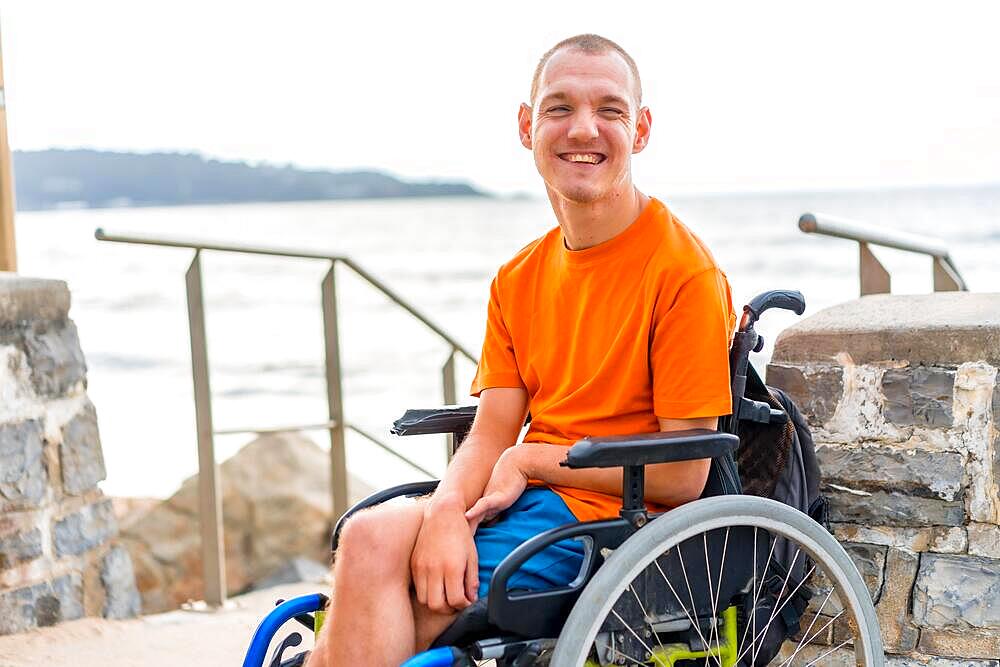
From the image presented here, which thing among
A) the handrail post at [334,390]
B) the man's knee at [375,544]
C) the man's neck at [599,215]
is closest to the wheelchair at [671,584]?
the man's knee at [375,544]

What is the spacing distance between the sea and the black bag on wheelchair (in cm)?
37

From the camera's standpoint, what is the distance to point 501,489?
5.48 ft

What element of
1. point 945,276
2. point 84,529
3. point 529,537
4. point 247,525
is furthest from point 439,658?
point 247,525

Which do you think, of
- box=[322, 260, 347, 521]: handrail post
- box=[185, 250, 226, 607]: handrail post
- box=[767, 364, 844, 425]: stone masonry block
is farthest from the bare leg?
box=[322, 260, 347, 521]: handrail post

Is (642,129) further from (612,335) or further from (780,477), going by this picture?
(780,477)

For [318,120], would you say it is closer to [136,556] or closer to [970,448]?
[136,556]

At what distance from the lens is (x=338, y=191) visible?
95.8ft

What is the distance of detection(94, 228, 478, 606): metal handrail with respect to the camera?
294 centimetres

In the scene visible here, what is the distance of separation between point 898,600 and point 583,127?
1124mm

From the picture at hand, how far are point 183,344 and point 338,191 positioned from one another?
1703 centimetres

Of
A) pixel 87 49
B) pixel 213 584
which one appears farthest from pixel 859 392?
pixel 87 49

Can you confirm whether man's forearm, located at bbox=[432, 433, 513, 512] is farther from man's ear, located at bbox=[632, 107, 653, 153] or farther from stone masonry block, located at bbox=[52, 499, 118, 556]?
stone masonry block, located at bbox=[52, 499, 118, 556]

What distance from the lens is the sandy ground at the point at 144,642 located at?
8.22ft

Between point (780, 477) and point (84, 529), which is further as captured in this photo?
point (84, 529)
